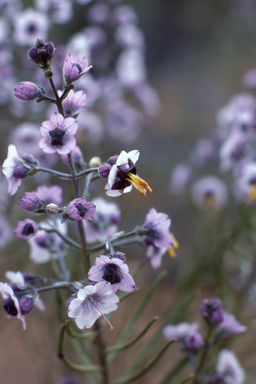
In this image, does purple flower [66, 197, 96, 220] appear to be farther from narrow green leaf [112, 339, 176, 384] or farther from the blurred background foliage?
the blurred background foliage

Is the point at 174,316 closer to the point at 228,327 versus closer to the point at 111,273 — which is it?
the point at 228,327

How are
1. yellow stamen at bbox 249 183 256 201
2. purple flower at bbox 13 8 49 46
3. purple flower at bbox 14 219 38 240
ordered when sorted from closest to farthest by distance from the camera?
purple flower at bbox 14 219 38 240 → yellow stamen at bbox 249 183 256 201 → purple flower at bbox 13 8 49 46

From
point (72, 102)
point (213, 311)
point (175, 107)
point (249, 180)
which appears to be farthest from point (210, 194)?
point (175, 107)

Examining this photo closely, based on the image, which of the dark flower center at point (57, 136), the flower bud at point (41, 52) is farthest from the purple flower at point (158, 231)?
the flower bud at point (41, 52)

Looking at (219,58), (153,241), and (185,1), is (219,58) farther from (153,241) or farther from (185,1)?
(153,241)

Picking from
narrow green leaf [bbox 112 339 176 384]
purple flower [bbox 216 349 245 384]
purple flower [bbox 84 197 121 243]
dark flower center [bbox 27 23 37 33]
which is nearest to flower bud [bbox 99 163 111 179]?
purple flower [bbox 84 197 121 243]

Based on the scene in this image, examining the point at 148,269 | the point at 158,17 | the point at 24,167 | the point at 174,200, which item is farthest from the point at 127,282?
the point at 158,17
